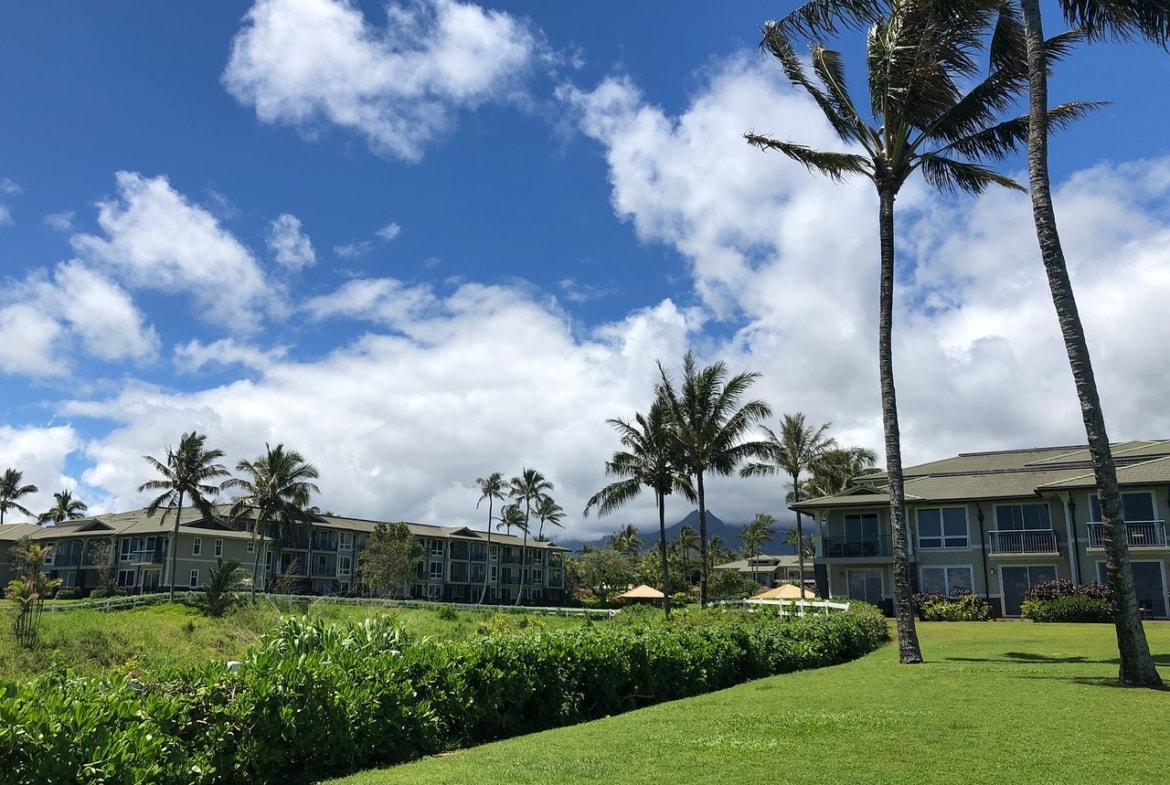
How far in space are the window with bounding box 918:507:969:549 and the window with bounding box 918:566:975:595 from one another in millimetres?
1015

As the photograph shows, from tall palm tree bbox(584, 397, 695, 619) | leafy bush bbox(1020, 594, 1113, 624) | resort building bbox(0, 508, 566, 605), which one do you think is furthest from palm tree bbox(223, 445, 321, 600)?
leafy bush bbox(1020, 594, 1113, 624)

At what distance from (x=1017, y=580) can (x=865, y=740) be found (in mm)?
31584

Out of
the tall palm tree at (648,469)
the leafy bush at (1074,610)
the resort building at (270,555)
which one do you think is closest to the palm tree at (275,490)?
the resort building at (270,555)

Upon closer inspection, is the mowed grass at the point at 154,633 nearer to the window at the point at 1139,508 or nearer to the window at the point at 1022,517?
the window at the point at 1022,517

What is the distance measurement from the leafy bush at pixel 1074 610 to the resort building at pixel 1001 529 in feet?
13.0

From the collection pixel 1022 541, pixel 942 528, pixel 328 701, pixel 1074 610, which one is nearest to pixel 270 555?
pixel 942 528

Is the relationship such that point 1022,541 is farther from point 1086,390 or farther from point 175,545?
point 175,545

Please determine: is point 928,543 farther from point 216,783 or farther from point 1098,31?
point 216,783

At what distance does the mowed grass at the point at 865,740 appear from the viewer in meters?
6.88

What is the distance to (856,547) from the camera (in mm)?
38031

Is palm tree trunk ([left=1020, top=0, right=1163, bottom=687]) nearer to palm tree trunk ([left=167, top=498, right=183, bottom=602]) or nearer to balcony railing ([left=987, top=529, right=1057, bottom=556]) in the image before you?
balcony railing ([left=987, top=529, right=1057, bottom=556])

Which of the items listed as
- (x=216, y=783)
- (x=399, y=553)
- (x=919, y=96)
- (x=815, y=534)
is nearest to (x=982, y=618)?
(x=815, y=534)

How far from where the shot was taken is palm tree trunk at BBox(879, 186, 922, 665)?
15969mm

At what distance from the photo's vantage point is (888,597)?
3750 centimetres
